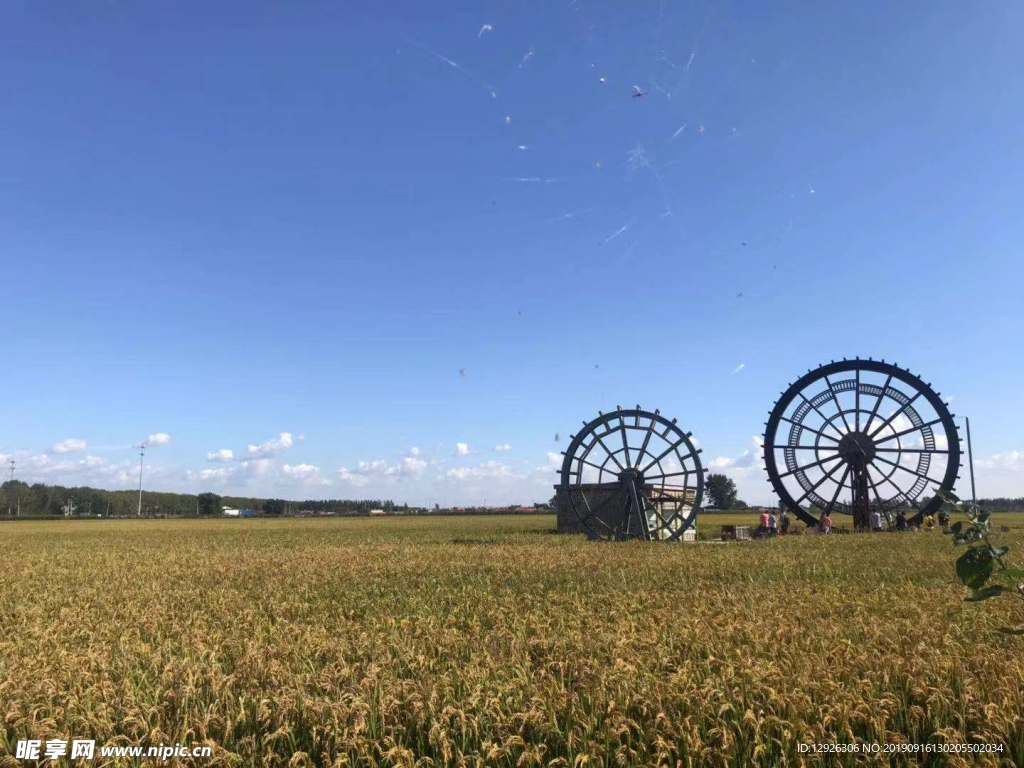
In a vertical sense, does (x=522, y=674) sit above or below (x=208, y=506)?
above

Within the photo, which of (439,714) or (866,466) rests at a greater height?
(866,466)

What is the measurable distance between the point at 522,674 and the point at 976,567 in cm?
426

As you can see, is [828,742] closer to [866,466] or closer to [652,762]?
[652,762]

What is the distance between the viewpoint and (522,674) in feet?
22.0

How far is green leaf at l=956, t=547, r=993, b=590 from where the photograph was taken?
3.65 m

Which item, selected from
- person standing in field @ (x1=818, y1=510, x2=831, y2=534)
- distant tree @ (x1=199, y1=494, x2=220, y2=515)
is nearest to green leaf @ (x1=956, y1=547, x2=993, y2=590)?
person standing in field @ (x1=818, y1=510, x2=831, y2=534)

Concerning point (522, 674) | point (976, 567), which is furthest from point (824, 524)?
point (976, 567)

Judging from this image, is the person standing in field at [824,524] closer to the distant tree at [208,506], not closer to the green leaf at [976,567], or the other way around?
the green leaf at [976,567]

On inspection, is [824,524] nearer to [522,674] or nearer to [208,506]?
[522,674]

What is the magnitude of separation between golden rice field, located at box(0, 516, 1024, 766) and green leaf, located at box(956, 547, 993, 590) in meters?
1.80

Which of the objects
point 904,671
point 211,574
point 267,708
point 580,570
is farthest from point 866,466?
point 267,708

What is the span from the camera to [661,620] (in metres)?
10.3

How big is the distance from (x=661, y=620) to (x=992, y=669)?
172 inches

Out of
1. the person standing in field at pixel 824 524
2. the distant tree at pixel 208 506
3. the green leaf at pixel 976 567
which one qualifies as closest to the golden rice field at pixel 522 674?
the green leaf at pixel 976 567
